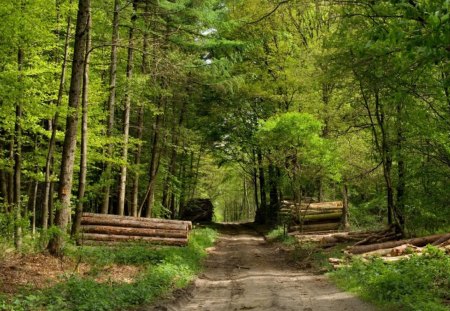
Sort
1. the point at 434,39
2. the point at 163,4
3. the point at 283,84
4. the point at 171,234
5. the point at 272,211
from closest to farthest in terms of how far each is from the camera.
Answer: the point at 434,39 → the point at 163,4 → the point at 171,234 → the point at 283,84 → the point at 272,211

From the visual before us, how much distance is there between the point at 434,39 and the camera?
4.94 meters

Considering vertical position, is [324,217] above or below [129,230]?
above

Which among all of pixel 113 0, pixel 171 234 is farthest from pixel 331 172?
pixel 113 0

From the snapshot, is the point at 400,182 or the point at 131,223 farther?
the point at 131,223

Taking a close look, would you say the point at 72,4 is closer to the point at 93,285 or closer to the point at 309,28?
the point at 93,285

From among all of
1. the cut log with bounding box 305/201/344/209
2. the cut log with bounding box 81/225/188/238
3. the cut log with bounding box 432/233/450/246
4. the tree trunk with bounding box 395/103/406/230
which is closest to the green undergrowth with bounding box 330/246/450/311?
the cut log with bounding box 432/233/450/246

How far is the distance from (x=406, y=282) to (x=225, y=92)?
1386 cm

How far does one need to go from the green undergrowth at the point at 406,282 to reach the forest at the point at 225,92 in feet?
12.2

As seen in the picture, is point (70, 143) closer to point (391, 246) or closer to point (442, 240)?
point (391, 246)

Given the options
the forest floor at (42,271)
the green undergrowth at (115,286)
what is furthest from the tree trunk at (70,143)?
the green undergrowth at (115,286)

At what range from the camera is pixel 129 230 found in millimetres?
17656

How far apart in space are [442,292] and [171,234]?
39.1ft

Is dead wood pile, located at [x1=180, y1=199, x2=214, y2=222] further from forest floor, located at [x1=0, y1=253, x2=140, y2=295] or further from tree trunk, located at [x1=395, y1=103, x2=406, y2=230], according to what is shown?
forest floor, located at [x1=0, y1=253, x2=140, y2=295]

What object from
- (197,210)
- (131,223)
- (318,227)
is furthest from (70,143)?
(197,210)
